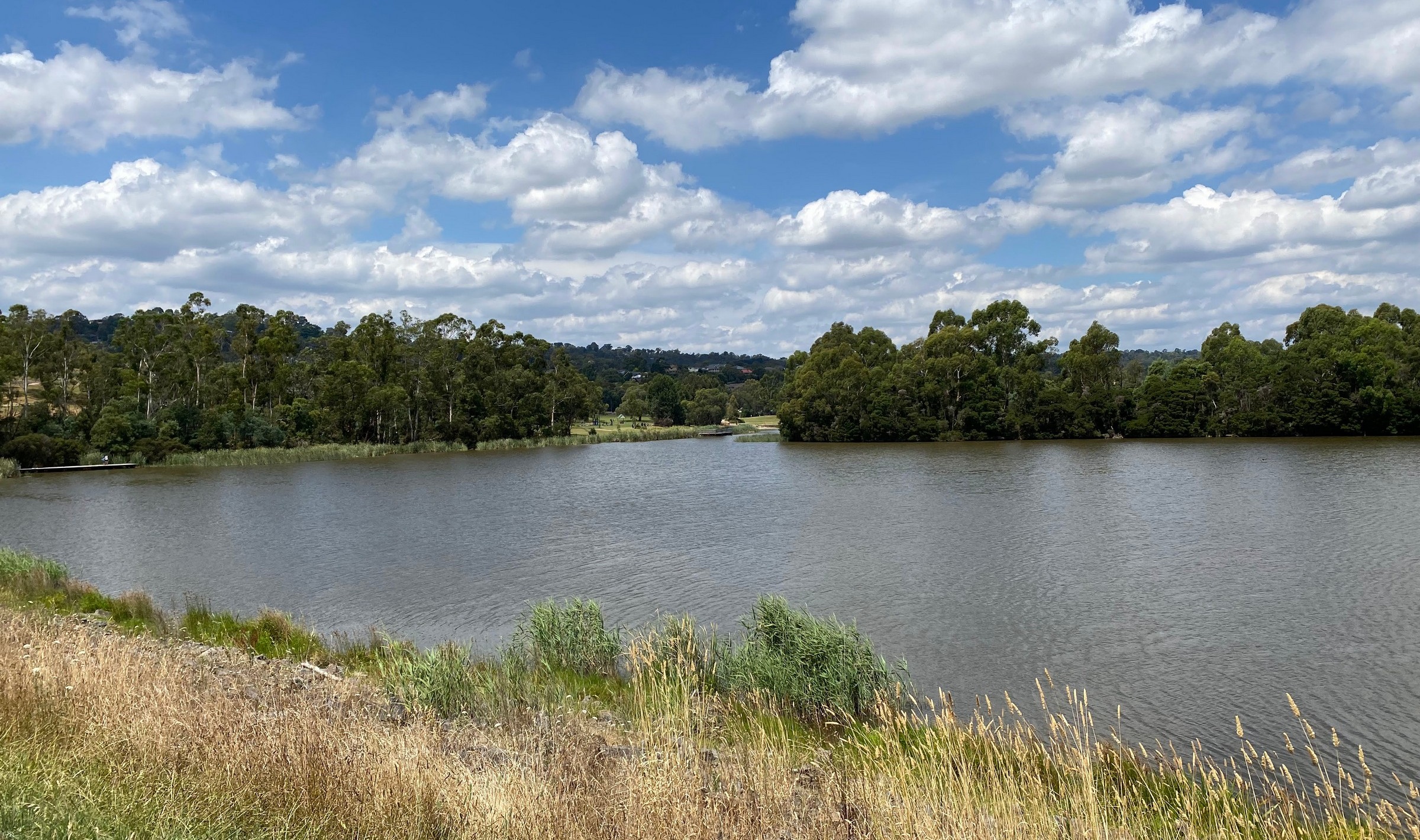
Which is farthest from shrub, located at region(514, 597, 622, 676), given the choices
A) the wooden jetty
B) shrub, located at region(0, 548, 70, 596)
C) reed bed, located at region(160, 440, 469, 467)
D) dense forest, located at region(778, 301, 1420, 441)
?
dense forest, located at region(778, 301, 1420, 441)

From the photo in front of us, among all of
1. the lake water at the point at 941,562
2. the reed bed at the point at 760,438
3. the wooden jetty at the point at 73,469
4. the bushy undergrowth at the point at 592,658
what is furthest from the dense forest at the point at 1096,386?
the bushy undergrowth at the point at 592,658

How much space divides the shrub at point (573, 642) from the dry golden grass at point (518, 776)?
10.2 ft

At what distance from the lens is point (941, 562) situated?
20.8m

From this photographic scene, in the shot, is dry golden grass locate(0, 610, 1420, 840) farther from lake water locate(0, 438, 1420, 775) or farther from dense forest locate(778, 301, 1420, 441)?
dense forest locate(778, 301, 1420, 441)

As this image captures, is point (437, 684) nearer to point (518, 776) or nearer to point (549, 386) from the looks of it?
point (518, 776)

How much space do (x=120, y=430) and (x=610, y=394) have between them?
125m

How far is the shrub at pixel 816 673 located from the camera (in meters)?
10.0

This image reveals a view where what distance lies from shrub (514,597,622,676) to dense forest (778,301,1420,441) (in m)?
72.3

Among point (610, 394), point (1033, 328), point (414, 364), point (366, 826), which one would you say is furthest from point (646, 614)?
point (610, 394)

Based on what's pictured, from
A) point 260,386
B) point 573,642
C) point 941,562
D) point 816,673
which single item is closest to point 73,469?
point 260,386

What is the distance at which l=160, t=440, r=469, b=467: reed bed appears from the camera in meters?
61.8

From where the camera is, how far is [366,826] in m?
4.93

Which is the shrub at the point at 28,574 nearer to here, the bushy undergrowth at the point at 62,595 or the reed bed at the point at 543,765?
the bushy undergrowth at the point at 62,595

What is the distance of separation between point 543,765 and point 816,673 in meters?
4.60
